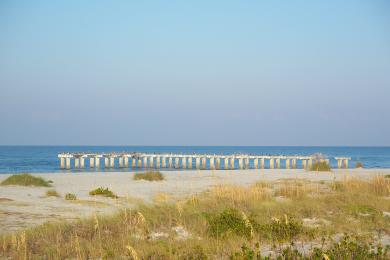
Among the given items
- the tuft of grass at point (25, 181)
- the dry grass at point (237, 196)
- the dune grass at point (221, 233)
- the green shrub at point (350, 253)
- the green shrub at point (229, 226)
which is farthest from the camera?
the tuft of grass at point (25, 181)

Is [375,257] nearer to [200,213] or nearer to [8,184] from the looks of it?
[200,213]

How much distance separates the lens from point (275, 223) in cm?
962

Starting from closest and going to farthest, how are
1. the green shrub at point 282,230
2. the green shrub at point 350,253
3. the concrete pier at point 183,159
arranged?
the green shrub at point 350,253, the green shrub at point 282,230, the concrete pier at point 183,159

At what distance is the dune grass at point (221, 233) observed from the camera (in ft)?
25.9

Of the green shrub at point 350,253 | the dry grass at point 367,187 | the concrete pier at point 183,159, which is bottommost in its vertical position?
the concrete pier at point 183,159

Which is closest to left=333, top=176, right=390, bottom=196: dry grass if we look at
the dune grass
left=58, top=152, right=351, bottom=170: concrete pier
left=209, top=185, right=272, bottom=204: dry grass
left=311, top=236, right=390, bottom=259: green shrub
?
the dune grass

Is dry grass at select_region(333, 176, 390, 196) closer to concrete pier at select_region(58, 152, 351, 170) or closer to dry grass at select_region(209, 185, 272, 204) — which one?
dry grass at select_region(209, 185, 272, 204)

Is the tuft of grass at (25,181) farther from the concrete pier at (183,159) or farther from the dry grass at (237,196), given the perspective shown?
the concrete pier at (183,159)

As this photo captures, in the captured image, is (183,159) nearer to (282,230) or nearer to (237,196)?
(237,196)

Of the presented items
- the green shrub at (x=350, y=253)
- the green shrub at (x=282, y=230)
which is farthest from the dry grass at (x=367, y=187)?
the green shrub at (x=350, y=253)

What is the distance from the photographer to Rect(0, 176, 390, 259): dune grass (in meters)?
7.90

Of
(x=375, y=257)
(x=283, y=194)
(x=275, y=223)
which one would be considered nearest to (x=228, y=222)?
(x=275, y=223)

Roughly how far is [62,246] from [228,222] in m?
3.24

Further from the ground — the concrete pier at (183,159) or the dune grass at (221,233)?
the dune grass at (221,233)
